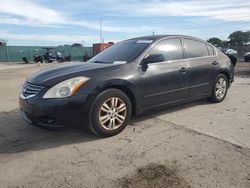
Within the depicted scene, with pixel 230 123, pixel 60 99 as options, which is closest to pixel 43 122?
pixel 60 99

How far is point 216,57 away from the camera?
670 cm

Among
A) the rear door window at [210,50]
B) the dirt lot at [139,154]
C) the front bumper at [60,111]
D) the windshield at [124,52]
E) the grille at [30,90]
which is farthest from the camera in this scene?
the rear door window at [210,50]

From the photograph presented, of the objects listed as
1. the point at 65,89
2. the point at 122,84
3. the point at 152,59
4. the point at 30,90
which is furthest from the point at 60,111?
the point at 152,59

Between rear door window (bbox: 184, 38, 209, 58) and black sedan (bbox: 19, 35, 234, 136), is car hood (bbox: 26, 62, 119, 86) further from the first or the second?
rear door window (bbox: 184, 38, 209, 58)

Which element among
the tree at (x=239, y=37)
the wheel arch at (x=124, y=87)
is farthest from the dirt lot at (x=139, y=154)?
the tree at (x=239, y=37)

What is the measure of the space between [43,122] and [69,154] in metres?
0.70

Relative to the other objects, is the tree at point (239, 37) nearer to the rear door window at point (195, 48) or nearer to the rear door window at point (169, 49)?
the rear door window at point (195, 48)

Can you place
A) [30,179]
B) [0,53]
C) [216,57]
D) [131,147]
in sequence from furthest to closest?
1. [0,53]
2. [216,57]
3. [131,147]
4. [30,179]

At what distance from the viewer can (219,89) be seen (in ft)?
22.5

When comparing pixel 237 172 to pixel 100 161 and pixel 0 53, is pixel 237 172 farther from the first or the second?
pixel 0 53

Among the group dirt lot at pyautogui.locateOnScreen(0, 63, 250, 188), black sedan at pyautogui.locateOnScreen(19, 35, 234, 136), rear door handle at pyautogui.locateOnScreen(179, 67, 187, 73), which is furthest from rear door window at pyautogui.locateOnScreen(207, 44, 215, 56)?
dirt lot at pyautogui.locateOnScreen(0, 63, 250, 188)

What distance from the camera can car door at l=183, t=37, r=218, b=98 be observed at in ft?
19.7

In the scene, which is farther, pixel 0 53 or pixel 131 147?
pixel 0 53

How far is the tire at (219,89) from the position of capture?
6711 millimetres
